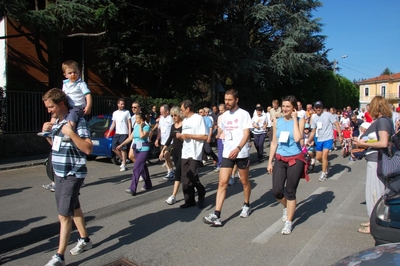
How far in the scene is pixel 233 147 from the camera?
5.25 meters

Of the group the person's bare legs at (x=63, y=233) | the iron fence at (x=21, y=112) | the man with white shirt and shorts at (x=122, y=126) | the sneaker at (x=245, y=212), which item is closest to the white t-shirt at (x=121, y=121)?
the man with white shirt and shorts at (x=122, y=126)

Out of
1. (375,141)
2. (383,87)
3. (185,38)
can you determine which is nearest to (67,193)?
(375,141)

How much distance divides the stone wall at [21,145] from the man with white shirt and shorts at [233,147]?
28.5 ft

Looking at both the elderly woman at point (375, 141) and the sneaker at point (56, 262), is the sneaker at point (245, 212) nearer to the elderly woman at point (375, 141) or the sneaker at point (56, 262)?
the elderly woman at point (375, 141)

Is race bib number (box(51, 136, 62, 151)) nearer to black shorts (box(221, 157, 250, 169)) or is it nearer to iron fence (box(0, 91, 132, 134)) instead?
black shorts (box(221, 157, 250, 169))

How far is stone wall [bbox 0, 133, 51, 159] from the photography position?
36.7 ft

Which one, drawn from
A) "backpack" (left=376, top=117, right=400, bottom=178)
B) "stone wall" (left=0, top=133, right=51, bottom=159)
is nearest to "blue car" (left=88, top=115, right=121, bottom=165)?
"stone wall" (left=0, top=133, right=51, bottom=159)

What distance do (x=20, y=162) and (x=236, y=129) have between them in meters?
7.83

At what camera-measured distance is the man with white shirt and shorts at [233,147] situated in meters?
5.07

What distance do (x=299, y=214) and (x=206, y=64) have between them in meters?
15.6

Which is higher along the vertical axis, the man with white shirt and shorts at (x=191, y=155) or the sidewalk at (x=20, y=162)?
the man with white shirt and shorts at (x=191, y=155)

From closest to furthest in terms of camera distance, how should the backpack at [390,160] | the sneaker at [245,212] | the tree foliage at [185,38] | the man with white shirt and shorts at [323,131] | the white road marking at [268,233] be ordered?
1. the backpack at [390,160]
2. the white road marking at [268,233]
3. the sneaker at [245,212]
4. the man with white shirt and shorts at [323,131]
5. the tree foliage at [185,38]

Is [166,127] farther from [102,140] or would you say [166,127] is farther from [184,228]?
[184,228]

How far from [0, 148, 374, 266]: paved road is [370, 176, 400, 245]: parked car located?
750 millimetres
